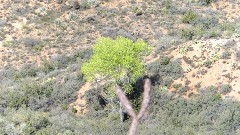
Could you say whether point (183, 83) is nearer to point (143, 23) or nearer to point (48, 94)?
point (48, 94)

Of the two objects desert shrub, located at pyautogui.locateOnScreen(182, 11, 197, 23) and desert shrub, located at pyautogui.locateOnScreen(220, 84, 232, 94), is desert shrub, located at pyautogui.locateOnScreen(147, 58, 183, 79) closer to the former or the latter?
desert shrub, located at pyautogui.locateOnScreen(220, 84, 232, 94)

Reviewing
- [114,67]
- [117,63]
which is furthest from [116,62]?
[114,67]

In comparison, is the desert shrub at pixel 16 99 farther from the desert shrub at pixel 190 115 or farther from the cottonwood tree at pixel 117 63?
the desert shrub at pixel 190 115

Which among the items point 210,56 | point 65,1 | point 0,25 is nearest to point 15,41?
point 0,25

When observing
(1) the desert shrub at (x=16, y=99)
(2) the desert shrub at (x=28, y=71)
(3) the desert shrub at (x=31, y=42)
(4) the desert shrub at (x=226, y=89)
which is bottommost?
(2) the desert shrub at (x=28, y=71)

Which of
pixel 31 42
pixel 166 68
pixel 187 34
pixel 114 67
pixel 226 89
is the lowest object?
pixel 31 42

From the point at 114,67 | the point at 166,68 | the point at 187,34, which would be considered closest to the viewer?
the point at 114,67

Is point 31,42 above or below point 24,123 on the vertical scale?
below

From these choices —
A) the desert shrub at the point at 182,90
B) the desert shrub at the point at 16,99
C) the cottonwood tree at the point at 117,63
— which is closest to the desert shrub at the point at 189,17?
the desert shrub at the point at 182,90

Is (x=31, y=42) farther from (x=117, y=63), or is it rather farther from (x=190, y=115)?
(x=190, y=115)
